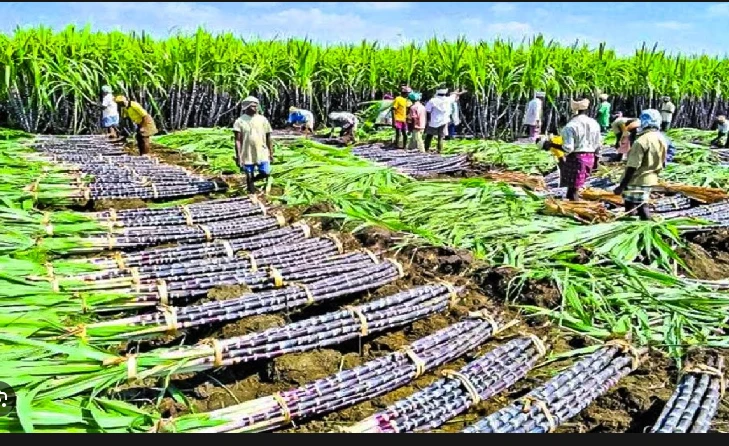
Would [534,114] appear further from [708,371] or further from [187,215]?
[708,371]

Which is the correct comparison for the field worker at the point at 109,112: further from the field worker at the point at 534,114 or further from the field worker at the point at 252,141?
the field worker at the point at 534,114

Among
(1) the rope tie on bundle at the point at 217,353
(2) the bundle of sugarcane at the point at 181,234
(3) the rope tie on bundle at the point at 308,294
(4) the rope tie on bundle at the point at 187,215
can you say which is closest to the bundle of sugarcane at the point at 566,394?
(1) the rope tie on bundle at the point at 217,353

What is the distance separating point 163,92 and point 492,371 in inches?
448

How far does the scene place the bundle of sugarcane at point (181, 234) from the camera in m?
5.18

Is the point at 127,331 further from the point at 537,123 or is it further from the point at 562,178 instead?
the point at 537,123

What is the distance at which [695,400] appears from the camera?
10.8ft

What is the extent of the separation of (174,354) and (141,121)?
22.5 feet

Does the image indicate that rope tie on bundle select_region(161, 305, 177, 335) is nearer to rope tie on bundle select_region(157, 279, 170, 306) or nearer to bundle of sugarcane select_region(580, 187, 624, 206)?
rope tie on bundle select_region(157, 279, 170, 306)

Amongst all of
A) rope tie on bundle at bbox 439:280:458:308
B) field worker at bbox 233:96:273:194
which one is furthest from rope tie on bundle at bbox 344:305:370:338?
field worker at bbox 233:96:273:194

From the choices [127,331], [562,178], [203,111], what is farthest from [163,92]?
[127,331]

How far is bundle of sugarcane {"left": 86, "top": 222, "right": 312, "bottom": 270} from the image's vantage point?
4.68 m

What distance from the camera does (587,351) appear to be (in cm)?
393

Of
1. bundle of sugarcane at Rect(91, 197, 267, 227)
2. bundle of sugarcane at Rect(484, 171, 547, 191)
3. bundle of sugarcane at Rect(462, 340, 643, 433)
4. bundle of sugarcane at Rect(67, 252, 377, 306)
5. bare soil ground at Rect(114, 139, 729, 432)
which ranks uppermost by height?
bundle of sugarcane at Rect(91, 197, 267, 227)

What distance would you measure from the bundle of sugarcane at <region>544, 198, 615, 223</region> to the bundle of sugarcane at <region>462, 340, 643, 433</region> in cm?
254
